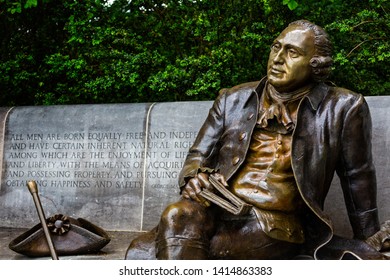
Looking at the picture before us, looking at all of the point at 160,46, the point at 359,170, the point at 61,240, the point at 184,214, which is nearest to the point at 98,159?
the point at 61,240

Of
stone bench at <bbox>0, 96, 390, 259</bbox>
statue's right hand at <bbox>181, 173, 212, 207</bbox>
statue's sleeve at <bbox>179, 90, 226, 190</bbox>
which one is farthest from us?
stone bench at <bbox>0, 96, 390, 259</bbox>

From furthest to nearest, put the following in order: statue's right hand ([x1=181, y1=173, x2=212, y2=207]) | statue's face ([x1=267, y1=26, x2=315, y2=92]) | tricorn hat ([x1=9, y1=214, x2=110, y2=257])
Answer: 1. tricorn hat ([x1=9, y1=214, x2=110, y2=257])
2. statue's face ([x1=267, y1=26, x2=315, y2=92])
3. statue's right hand ([x1=181, y1=173, x2=212, y2=207])

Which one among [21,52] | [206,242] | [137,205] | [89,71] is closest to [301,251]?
[206,242]

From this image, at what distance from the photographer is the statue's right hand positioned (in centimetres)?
486

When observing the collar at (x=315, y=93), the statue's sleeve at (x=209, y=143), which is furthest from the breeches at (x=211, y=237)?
the collar at (x=315, y=93)

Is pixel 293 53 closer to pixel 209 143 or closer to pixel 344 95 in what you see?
pixel 344 95

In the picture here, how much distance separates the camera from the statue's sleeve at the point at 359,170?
537cm

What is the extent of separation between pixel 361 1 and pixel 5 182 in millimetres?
5828

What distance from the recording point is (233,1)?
11320 millimetres

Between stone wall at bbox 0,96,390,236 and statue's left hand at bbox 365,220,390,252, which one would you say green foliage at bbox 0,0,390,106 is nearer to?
stone wall at bbox 0,96,390,236

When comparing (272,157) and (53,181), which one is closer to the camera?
(272,157)

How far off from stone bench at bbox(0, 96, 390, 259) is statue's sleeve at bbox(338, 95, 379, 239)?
2666 mm

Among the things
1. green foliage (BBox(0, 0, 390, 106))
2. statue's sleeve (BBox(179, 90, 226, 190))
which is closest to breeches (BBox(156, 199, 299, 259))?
statue's sleeve (BBox(179, 90, 226, 190))

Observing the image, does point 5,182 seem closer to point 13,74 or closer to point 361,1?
point 13,74
